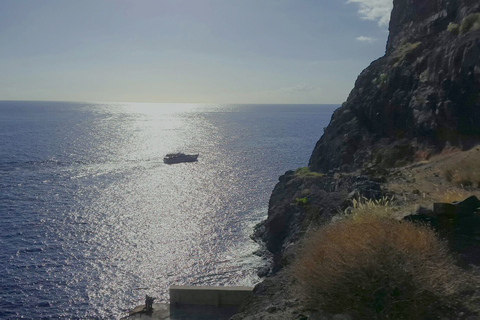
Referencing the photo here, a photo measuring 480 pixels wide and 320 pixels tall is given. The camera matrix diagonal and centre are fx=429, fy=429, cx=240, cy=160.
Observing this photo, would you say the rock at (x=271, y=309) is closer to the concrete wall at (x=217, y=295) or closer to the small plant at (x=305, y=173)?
the concrete wall at (x=217, y=295)

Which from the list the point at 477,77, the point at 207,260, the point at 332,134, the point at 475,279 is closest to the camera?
the point at 475,279

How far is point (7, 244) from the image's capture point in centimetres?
4178

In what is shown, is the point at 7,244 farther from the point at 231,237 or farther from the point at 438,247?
the point at 438,247

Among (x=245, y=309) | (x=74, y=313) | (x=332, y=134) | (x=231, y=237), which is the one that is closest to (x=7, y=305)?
(x=74, y=313)

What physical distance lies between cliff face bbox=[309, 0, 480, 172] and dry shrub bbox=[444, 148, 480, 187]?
7.65m

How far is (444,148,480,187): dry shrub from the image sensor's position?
19781mm

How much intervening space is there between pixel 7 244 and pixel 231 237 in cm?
2217

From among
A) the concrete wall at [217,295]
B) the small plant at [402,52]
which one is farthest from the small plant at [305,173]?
the concrete wall at [217,295]

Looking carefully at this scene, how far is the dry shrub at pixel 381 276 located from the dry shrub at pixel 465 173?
38.8ft

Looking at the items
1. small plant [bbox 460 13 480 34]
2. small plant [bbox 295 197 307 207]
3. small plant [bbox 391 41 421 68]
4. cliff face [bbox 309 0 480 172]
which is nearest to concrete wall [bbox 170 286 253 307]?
small plant [bbox 295 197 307 207]

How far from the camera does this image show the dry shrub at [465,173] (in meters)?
19.8

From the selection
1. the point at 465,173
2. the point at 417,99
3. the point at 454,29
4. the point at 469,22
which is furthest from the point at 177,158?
the point at 465,173

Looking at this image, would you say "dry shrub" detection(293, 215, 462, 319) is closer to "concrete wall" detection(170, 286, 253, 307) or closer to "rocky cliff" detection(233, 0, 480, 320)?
"concrete wall" detection(170, 286, 253, 307)

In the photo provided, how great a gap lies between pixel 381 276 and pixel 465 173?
1471cm
